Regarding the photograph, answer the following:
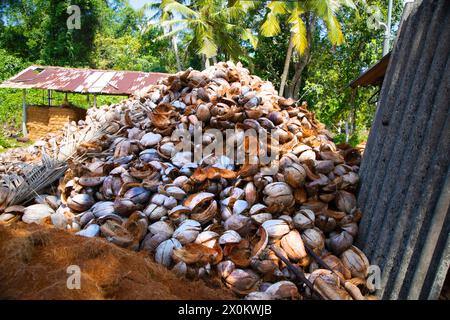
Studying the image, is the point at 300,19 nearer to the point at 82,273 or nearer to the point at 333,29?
the point at 333,29

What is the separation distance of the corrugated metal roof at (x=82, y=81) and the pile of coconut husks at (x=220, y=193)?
362 inches

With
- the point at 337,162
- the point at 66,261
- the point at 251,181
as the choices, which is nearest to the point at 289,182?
the point at 251,181

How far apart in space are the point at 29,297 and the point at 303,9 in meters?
15.8

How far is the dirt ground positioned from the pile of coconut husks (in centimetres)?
33

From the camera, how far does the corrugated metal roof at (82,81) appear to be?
13.2 meters

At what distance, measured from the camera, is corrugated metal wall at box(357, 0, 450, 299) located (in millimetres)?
2406

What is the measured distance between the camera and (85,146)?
4371 mm

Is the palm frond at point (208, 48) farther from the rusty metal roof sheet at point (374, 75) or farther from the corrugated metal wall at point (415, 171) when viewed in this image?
the corrugated metal wall at point (415, 171)

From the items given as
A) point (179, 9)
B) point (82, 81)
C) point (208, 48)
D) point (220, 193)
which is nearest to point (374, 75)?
point (220, 193)

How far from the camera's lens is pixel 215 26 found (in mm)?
17797

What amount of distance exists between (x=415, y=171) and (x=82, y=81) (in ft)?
44.5

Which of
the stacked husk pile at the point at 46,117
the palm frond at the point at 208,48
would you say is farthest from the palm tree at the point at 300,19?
the stacked husk pile at the point at 46,117

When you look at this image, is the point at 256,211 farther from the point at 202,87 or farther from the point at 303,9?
the point at 303,9

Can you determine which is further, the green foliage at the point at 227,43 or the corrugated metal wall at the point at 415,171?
the green foliage at the point at 227,43
